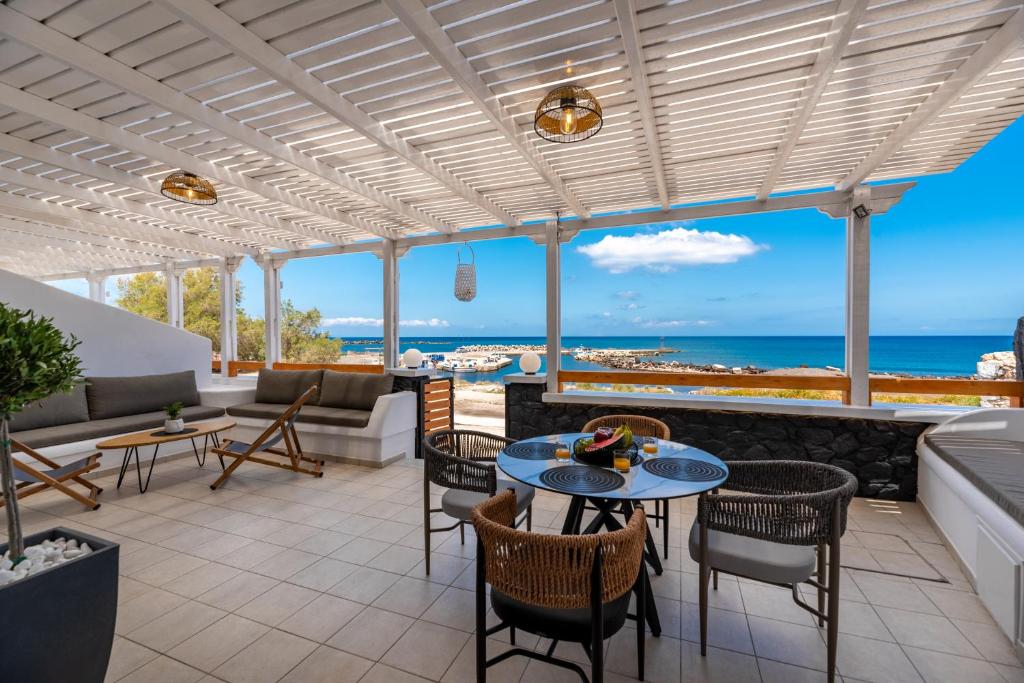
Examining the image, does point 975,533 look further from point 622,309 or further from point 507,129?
point 622,309

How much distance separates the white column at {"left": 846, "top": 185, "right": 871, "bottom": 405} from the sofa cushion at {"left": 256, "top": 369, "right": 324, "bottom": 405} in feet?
18.7

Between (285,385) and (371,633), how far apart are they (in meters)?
4.26

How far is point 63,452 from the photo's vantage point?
12.5 ft

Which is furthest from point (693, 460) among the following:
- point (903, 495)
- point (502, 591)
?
point (903, 495)

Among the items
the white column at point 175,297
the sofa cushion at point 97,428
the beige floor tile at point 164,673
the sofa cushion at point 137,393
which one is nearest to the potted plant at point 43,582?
the beige floor tile at point 164,673

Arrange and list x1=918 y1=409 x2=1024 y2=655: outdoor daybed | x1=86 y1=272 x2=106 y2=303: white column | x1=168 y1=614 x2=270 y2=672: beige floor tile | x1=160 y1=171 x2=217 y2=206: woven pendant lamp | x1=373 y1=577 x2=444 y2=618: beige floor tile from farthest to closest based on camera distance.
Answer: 1. x1=86 y1=272 x2=106 y2=303: white column
2. x1=160 y1=171 x2=217 y2=206: woven pendant lamp
3. x1=373 y1=577 x2=444 y2=618: beige floor tile
4. x1=918 y1=409 x2=1024 y2=655: outdoor daybed
5. x1=168 y1=614 x2=270 y2=672: beige floor tile

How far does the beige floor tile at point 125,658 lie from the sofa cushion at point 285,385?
3.64 meters

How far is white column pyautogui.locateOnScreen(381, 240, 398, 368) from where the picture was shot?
5699 mm

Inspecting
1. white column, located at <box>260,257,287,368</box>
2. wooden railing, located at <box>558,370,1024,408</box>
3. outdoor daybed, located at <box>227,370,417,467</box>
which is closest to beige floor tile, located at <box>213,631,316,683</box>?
outdoor daybed, located at <box>227,370,417,467</box>

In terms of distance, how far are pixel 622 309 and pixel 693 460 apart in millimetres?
21688

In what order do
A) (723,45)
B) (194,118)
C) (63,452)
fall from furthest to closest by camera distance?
(63,452)
(194,118)
(723,45)

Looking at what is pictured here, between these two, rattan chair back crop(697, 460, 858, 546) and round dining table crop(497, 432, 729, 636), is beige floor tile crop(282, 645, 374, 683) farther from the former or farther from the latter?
rattan chair back crop(697, 460, 858, 546)

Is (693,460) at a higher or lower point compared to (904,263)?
lower

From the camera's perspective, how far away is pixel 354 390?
16.9 ft
